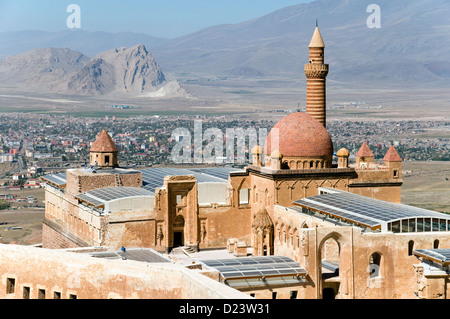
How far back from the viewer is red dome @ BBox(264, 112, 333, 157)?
49281 millimetres

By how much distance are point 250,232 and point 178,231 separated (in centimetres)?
446

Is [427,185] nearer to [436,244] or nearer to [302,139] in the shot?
[302,139]

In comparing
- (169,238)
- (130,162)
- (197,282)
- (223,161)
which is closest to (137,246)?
(169,238)

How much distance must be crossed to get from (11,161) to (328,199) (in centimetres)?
12221

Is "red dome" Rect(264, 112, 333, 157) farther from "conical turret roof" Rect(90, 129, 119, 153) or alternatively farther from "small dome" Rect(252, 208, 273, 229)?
"conical turret roof" Rect(90, 129, 119, 153)

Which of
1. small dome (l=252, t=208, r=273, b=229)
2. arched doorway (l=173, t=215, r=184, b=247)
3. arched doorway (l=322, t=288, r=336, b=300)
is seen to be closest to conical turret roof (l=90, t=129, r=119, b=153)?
arched doorway (l=173, t=215, r=184, b=247)

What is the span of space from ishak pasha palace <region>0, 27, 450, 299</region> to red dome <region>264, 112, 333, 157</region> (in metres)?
0.06

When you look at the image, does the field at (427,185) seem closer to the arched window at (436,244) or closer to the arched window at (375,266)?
the arched window at (436,244)

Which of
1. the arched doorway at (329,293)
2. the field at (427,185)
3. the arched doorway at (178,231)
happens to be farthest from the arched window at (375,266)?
the field at (427,185)

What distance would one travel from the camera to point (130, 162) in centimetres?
13600

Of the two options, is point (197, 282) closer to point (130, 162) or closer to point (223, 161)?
point (223, 161)

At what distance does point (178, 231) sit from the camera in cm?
5019

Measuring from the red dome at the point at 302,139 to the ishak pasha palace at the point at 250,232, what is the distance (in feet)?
0.19

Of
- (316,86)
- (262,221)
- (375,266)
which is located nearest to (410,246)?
(375,266)
